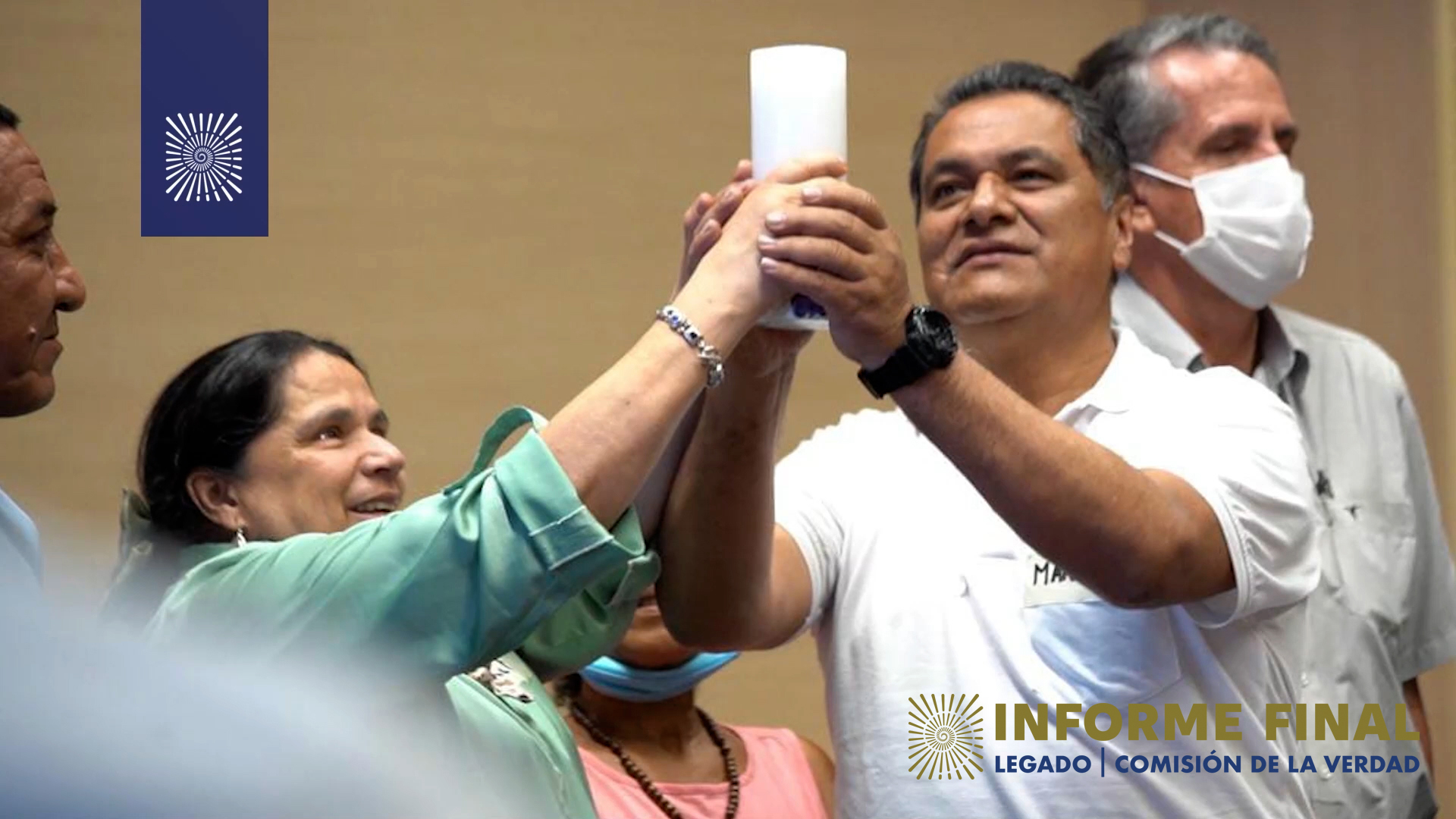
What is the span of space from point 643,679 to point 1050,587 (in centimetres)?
100

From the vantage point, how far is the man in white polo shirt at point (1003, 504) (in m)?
1.88

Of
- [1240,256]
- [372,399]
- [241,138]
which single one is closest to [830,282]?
[372,399]

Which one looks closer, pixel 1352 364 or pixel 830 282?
pixel 830 282

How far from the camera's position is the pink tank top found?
276cm

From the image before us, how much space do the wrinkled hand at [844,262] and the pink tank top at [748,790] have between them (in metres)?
1.06

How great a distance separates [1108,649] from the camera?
2.06 meters

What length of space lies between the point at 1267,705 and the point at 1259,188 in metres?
1.32

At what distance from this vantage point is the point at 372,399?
7.34ft

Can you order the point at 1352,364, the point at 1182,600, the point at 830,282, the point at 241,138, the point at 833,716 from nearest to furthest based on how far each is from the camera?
the point at 830,282 < the point at 1182,600 < the point at 833,716 < the point at 1352,364 < the point at 241,138

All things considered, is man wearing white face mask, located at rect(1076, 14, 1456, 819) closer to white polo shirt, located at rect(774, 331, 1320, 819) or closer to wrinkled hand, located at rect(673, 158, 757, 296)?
white polo shirt, located at rect(774, 331, 1320, 819)

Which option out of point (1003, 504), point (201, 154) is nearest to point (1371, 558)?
point (1003, 504)

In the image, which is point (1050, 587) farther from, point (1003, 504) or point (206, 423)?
point (206, 423)

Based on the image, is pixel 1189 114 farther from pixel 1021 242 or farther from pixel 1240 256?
pixel 1021 242

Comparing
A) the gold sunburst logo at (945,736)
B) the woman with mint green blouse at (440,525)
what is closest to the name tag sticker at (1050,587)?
the gold sunburst logo at (945,736)
